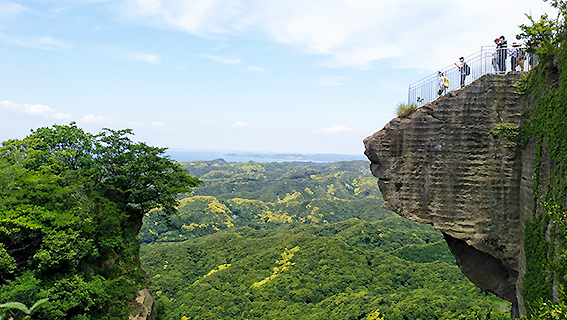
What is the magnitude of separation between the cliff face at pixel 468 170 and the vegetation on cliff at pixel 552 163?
0.89 metres

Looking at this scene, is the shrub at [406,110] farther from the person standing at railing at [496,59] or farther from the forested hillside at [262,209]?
the forested hillside at [262,209]

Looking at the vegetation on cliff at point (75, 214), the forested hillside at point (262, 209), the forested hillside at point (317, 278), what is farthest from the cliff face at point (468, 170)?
the forested hillside at point (262, 209)

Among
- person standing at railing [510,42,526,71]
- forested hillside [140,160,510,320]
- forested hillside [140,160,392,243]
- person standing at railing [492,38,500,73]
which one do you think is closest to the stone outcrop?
forested hillside [140,160,510,320]

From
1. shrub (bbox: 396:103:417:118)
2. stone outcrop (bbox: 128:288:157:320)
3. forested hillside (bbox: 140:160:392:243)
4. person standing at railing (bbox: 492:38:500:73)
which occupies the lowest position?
forested hillside (bbox: 140:160:392:243)

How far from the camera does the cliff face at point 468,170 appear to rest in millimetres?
13188

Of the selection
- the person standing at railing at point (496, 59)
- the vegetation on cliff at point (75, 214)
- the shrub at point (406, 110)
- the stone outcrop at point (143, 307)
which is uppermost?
the person standing at railing at point (496, 59)

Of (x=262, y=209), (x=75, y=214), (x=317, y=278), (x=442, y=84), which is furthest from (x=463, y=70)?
(x=262, y=209)

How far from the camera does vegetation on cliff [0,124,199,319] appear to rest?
40.6 feet

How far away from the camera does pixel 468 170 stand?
13586 millimetres

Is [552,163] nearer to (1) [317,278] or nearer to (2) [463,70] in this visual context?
(2) [463,70]

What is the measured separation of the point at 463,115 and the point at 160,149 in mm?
17527

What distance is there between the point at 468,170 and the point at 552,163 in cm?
304

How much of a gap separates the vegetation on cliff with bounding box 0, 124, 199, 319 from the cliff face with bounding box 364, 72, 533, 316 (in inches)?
522

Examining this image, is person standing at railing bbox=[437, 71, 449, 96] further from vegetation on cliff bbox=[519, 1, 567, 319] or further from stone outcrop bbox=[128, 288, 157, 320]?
stone outcrop bbox=[128, 288, 157, 320]
